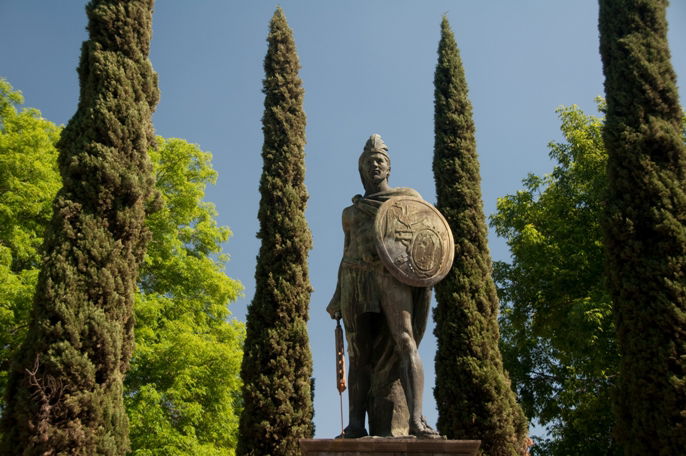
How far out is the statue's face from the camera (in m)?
6.74

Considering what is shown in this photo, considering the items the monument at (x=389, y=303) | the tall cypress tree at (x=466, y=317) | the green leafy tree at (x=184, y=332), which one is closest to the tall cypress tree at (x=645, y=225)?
the tall cypress tree at (x=466, y=317)

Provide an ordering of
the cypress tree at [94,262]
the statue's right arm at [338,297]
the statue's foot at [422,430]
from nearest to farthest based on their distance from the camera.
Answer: the statue's foot at [422,430], the statue's right arm at [338,297], the cypress tree at [94,262]

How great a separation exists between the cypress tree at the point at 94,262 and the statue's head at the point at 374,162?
220 inches

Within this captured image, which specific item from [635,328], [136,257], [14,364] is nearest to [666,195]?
[635,328]

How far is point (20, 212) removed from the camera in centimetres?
1580

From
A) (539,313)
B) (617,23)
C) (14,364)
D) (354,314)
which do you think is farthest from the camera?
(539,313)

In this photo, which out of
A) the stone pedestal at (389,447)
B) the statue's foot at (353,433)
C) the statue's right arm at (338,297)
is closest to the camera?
the stone pedestal at (389,447)

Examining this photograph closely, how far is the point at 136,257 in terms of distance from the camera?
11602mm

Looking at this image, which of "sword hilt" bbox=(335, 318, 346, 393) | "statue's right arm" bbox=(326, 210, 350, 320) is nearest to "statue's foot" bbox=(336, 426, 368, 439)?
"sword hilt" bbox=(335, 318, 346, 393)

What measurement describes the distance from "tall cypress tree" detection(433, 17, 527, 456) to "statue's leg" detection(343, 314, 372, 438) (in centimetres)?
776

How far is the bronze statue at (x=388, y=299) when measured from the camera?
6.04 meters

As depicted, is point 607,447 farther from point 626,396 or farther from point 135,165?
point 135,165

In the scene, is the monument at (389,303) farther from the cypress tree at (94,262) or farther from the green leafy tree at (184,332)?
the green leafy tree at (184,332)

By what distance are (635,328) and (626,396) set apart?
1.10 metres
